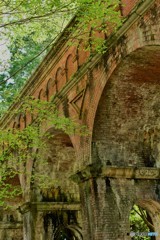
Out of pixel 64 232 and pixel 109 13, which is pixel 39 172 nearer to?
pixel 64 232

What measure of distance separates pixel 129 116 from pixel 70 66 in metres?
2.79

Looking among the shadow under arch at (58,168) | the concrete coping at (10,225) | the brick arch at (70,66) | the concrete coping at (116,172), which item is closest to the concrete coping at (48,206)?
the shadow under arch at (58,168)

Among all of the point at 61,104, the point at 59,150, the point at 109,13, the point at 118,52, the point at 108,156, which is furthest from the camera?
the point at 59,150

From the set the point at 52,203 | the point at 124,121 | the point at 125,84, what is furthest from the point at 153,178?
the point at 52,203

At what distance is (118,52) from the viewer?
888 centimetres

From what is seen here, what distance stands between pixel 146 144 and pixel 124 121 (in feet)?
3.66

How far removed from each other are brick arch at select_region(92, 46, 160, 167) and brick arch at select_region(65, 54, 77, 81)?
2.14 metres

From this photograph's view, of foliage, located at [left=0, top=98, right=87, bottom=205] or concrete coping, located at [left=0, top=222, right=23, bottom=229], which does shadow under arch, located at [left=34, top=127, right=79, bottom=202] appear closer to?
foliage, located at [left=0, top=98, right=87, bottom=205]

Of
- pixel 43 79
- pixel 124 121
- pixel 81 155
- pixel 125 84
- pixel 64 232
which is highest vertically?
pixel 43 79

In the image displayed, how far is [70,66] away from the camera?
38.2ft

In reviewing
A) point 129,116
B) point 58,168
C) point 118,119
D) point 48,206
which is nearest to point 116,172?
point 118,119

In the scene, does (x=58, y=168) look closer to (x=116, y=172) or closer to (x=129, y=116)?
(x=116, y=172)

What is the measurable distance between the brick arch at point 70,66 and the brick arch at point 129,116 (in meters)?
2.14

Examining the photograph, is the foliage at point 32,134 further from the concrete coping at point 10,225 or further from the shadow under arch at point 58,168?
the concrete coping at point 10,225
